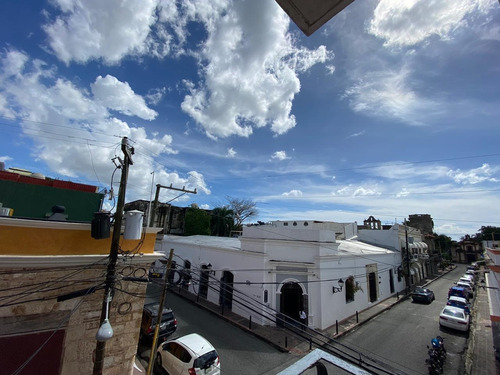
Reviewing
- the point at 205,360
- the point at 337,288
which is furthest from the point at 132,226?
the point at 337,288

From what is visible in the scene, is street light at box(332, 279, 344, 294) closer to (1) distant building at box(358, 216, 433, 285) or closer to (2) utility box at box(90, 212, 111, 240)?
(2) utility box at box(90, 212, 111, 240)

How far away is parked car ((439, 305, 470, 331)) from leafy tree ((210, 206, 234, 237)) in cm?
2701

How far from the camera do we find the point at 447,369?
38.3 ft

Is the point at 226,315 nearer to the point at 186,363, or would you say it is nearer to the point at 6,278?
the point at 186,363

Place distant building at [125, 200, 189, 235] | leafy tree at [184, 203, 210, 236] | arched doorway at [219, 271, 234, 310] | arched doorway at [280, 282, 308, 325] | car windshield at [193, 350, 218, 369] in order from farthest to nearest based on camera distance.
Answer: distant building at [125, 200, 189, 235] → leafy tree at [184, 203, 210, 236] → arched doorway at [219, 271, 234, 310] → arched doorway at [280, 282, 308, 325] → car windshield at [193, 350, 218, 369]

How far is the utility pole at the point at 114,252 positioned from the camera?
17.9 feet

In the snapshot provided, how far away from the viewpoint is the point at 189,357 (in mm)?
9141

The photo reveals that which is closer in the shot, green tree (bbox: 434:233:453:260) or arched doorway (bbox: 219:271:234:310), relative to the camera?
arched doorway (bbox: 219:271:234:310)

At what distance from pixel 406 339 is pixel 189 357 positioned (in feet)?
45.6

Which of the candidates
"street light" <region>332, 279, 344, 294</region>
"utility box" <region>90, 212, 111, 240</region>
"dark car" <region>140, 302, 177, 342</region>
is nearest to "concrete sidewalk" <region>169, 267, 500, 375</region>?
"street light" <region>332, 279, 344, 294</region>

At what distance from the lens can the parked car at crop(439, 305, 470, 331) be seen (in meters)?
15.7

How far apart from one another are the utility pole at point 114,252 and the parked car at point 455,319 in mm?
20886

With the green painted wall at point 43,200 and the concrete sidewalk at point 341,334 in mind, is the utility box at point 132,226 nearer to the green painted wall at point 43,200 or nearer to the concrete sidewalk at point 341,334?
the green painted wall at point 43,200

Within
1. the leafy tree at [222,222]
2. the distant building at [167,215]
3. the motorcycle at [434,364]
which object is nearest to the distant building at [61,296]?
the motorcycle at [434,364]
